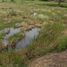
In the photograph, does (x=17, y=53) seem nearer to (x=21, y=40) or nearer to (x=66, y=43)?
(x=66, y=43)

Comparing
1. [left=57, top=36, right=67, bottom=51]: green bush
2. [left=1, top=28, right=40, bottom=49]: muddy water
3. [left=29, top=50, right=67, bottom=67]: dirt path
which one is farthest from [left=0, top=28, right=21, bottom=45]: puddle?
[left=29, top=50, right=67, bottom=67]: dirt path

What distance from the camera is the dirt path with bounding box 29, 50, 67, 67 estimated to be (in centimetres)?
1223

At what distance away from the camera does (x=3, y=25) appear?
23.7 metres

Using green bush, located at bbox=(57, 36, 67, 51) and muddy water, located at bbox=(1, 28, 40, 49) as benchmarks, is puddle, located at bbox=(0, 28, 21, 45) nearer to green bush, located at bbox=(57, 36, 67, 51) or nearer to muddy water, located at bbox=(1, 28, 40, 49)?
muddy water, located at bbox=(1, 28, 40, 49)

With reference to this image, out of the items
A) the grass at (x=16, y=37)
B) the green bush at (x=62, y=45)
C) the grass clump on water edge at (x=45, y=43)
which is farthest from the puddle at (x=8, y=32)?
the green bush at (x=62, y=45)

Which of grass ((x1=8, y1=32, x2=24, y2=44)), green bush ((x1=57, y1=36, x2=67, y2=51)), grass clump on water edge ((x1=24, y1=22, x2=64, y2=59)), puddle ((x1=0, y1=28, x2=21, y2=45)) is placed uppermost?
green bush ((x1=57, y1=36, x2=67, y2=51))

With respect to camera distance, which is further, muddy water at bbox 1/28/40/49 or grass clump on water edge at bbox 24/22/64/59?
muddy water at bbox 1/28/40/49

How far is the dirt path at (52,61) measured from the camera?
40.1ft

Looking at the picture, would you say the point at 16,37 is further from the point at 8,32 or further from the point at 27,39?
the point at 8,32

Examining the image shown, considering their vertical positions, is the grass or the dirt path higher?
the dirt path

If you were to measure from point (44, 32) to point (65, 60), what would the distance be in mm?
7251

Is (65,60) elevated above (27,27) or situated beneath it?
elevated above

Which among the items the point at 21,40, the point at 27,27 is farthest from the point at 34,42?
the point at 27,27

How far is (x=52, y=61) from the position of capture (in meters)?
12.6
